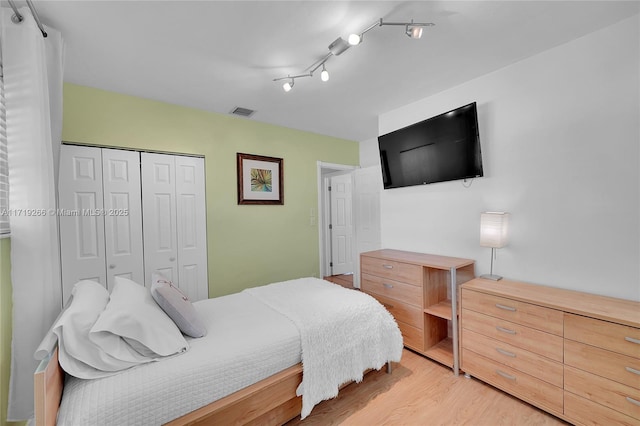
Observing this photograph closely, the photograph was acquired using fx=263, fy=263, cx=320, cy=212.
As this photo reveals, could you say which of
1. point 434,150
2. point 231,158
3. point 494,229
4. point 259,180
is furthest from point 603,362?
point 231,158

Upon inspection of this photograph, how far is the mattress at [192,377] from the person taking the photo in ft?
3.62

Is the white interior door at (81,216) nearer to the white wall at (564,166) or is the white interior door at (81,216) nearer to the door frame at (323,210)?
the door frame at (323,210)

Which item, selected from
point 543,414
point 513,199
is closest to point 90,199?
point 513,199

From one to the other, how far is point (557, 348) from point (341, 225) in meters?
3.74

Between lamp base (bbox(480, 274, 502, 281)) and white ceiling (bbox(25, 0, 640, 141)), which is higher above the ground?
white ceiling (bbox(25, 0, 640, 141))

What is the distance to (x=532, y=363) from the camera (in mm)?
1723

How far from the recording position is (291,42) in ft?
5.97

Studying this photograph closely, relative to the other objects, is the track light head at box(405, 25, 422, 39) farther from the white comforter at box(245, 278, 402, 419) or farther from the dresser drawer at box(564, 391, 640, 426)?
the dresser drawer at box(564, 391, 640, 426)

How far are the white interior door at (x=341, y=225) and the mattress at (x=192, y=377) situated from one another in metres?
3.33

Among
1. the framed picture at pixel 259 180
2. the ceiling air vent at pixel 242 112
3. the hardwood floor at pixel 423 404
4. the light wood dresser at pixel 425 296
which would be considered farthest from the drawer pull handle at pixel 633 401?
the ceiling air vent at pixel 242 112

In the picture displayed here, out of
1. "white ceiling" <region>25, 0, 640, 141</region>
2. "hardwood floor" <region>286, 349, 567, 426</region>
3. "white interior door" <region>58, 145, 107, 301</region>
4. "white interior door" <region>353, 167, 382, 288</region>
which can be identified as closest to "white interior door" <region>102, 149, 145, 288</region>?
"white interior door" <region>58, 145, 107, 301</region>

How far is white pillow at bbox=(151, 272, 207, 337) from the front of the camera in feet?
5.16

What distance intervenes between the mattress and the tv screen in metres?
1.98

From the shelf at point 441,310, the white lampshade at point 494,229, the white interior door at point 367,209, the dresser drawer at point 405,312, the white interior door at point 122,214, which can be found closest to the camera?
the white lampshade at point 494,229
